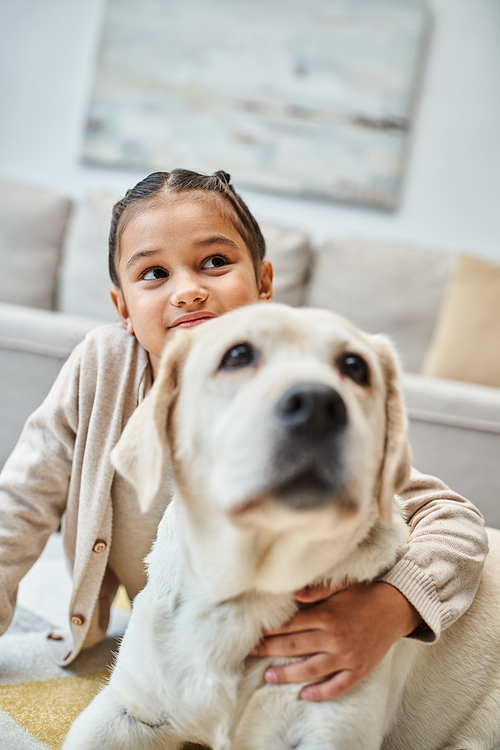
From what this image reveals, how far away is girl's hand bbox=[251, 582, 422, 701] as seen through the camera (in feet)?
2.76

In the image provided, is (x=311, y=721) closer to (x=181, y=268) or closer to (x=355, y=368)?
(x=355, y=368)

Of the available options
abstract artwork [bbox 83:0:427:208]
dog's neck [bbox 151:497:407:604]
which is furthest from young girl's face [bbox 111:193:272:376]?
abstract artwork [bbox 83:0:427:208]

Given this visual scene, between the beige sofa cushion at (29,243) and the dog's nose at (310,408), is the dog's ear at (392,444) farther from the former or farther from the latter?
the beige sofa cushion at (29,243)

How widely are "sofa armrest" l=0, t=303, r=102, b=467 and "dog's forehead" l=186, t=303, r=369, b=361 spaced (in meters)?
1.40

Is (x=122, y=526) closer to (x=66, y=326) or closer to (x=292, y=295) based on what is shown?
(x=66, y=326)

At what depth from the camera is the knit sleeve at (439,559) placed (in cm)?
95

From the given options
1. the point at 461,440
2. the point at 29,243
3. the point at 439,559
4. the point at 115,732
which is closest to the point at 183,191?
the point at 439,559

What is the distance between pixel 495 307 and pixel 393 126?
1455 mm

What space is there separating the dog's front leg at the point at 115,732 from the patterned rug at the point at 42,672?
123 millimetres

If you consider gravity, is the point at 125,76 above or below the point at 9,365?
above

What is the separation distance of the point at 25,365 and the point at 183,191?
1079 millimetres

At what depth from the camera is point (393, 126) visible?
11.1ft

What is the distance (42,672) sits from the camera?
49.2 inches

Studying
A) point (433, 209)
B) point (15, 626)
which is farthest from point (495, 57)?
point (15, 626)
